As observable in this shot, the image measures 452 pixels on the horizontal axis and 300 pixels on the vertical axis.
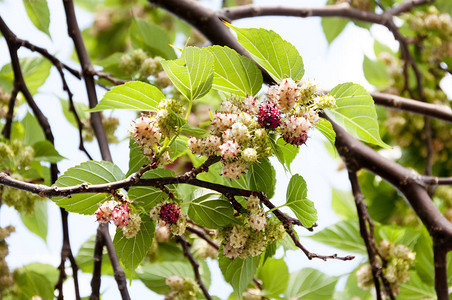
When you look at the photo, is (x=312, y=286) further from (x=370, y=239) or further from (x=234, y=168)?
(x=234, y=168)

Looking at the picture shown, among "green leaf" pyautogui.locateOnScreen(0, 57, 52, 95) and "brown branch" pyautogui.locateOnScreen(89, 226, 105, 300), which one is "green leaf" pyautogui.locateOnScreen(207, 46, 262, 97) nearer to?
"brown branch" pyautogui.locateOnScreen(89, 226, 105, 300)

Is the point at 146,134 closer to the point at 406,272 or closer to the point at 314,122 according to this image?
the point at 314,122

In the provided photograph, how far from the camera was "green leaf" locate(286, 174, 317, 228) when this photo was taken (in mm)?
515

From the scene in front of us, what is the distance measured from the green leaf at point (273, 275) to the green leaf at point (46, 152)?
1.33 feet

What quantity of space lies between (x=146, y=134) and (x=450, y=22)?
112 cm

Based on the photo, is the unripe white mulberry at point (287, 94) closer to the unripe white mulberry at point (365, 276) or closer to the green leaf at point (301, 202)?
the green leaf at point (301, 202)

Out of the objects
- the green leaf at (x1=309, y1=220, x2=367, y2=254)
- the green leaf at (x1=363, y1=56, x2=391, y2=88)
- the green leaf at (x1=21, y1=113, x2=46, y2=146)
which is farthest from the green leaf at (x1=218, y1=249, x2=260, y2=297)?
the green leaf at (x1=363, y1=56, x2=391, y2=88)

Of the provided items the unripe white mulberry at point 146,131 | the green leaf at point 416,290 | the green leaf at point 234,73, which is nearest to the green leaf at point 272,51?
the green leaf at point 234,73

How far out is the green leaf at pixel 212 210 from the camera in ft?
1.69

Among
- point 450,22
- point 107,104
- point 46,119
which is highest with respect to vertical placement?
point 450,22

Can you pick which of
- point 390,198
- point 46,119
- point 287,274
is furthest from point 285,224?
point 390,198

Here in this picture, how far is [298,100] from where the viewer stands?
0.48 m

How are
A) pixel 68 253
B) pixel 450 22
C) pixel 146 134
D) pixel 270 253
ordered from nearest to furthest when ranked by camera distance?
1. pixel 146 134
2. pixel 270 253
3. pixel 68 253
4. pixel 450 22

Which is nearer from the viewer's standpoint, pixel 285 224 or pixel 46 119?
pixel 285 224
